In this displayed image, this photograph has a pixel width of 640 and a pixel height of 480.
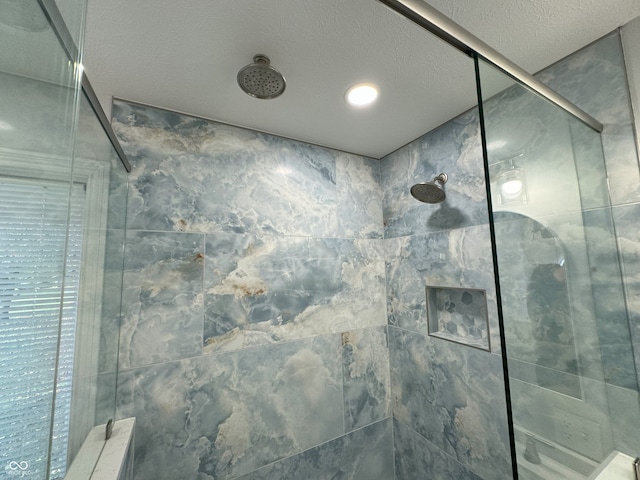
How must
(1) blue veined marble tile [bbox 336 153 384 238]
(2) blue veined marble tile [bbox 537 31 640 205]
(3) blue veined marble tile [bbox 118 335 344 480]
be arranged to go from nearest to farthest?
(2) blue veined marble tile [bbox 537 31 640 205] → (3) blue veined marble tile [bbox 118 335 344 480] → (1) blue veined marble tile [bbox 336 153 384 238]

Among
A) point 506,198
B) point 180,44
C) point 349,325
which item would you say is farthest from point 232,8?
point 349,325

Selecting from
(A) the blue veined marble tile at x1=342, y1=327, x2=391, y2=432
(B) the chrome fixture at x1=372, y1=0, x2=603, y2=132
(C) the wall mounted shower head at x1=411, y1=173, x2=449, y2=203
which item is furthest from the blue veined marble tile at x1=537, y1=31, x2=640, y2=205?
(A) the blue veined marble tile at x1=342, y1=327, x2=391, y2=432

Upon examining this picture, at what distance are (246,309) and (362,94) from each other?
1001mm

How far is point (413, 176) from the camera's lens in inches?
53.0

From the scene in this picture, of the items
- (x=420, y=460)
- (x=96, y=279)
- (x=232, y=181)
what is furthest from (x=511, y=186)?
(x=420, y=460)

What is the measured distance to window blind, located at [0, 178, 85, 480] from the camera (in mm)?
285

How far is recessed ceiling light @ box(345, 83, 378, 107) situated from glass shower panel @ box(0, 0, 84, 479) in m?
0.80

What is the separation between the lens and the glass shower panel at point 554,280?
546 mm

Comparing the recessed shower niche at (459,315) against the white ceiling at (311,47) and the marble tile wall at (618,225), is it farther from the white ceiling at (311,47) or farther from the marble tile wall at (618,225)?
the white ceiling at (311,47)

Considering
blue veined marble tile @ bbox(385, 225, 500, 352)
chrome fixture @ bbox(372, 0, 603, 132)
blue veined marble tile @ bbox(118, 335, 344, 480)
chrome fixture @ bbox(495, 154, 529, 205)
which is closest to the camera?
chrome fixture @ bbox(372, 0, 603, 132)

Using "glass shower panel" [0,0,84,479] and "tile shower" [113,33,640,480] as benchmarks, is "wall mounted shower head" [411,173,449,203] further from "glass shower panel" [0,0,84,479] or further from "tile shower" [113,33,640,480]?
"glass shower panel" [0,0,84,479]

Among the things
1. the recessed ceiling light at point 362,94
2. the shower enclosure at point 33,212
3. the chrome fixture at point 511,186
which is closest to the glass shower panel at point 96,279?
the shower enclosure at point 33,212

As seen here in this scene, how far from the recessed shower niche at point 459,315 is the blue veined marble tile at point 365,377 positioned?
1.05 feet

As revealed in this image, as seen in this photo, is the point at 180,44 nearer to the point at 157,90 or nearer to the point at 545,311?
the point at 157,90
